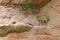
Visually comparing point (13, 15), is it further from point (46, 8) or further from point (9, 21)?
point (46, 8)

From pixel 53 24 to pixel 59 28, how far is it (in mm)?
83

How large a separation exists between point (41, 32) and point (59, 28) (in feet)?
0.71

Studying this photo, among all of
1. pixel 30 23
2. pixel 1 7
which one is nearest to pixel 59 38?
pixel 30 23

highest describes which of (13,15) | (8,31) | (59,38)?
(13,15)

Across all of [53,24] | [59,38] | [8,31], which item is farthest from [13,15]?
[59,38]

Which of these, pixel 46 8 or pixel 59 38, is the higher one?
pixel 46 8

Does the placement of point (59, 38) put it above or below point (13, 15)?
below

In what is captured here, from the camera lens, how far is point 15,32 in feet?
5.47

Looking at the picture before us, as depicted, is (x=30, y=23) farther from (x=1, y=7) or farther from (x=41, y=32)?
(x=1, y=7)

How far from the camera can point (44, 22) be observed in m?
1.71

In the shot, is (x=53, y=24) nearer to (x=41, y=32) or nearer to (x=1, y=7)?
(x=41, y=32)

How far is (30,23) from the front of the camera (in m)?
1.69

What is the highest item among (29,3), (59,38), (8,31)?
(29,3)

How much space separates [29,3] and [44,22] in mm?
287
